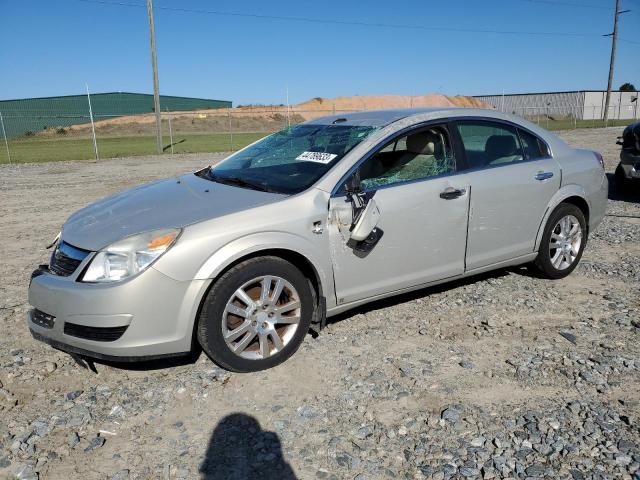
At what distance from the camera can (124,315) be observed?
295cm

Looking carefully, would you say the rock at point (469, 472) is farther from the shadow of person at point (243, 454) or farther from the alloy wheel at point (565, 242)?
the alloy wheel at point (565, 242)

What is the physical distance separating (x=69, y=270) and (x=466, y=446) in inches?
94.9

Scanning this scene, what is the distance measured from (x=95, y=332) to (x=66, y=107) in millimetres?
58001

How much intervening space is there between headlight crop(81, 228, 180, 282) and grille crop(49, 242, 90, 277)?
0.14 m

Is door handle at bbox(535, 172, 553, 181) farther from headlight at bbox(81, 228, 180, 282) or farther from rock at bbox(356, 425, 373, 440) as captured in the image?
headlight at bbox(81, 228, 180, 282)

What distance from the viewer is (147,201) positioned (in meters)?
3.72

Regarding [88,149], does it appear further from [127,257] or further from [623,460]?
[623,460]

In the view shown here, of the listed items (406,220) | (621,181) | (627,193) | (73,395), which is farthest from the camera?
(627,193)

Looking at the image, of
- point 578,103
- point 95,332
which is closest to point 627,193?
point 95,332

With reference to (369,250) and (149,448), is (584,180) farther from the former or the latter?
(149,448)

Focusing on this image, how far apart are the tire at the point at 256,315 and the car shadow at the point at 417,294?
77 centimetres

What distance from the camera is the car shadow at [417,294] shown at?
436cm

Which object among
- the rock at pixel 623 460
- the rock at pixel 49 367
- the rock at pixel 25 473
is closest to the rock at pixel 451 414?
the rock at pixel 623 460

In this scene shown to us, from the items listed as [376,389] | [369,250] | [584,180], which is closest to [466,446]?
[376,389]
